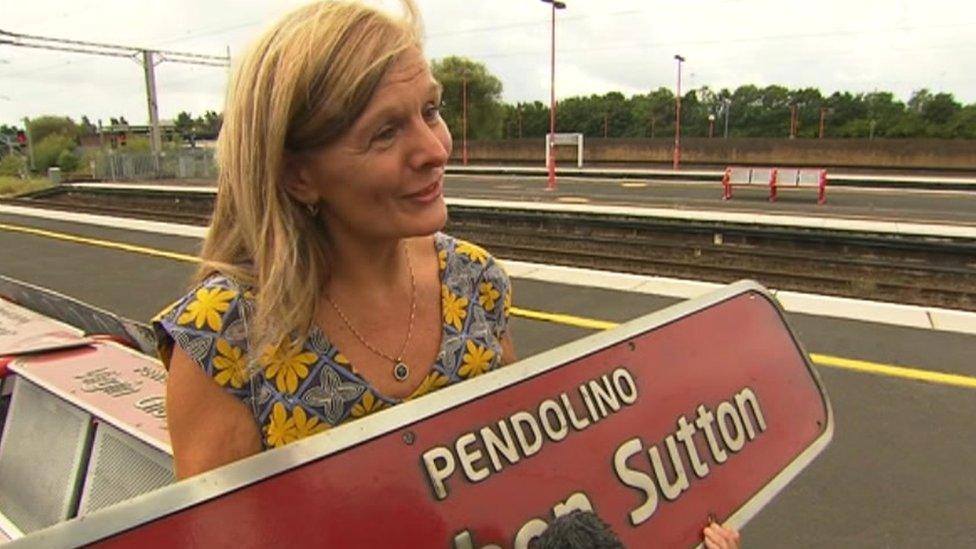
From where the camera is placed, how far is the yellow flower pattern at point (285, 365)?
1.17 metres

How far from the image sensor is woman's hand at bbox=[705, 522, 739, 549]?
128cm

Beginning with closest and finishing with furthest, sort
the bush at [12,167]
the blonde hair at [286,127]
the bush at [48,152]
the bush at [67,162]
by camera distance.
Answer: the blonde hair at [286,127], the bush at [12,167], the bush at [67,162], the bush at [48,152]

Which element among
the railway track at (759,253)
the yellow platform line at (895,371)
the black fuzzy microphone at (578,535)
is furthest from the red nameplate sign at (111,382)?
the railway track at (759,253)

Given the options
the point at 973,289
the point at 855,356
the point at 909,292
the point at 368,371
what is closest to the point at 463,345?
the point at 368,371

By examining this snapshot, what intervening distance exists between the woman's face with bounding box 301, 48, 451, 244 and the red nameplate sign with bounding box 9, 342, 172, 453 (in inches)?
48.2

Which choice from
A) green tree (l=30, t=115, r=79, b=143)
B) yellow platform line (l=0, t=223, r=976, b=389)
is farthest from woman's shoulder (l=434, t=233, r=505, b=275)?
green tree (l=30, t=115, r=79, b=143)

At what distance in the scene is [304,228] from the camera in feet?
4.03

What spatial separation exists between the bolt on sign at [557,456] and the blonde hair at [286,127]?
0.30 meters

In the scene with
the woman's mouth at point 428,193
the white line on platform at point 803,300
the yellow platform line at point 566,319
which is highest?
the woman's mouth at point 428,193

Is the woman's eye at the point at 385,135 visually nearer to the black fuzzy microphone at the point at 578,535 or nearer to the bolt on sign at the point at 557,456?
the bolt on sign at the point at 557,456

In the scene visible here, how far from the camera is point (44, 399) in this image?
249 cm

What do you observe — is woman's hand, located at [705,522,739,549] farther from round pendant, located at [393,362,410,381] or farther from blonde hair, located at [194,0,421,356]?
blonde hair, located at [194,0,421,356]

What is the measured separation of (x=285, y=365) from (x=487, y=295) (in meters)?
0.50

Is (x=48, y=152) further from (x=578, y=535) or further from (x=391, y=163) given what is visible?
(x=578, y=535)
